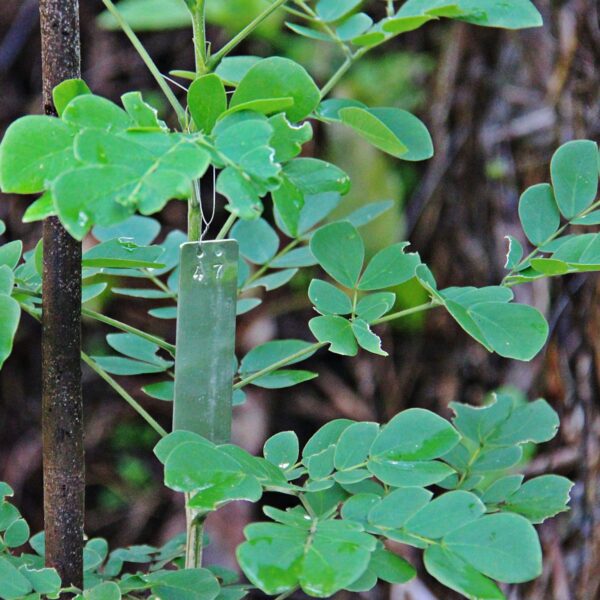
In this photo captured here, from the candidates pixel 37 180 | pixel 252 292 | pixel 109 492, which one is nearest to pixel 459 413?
pixel 37 180

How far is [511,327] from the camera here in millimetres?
510

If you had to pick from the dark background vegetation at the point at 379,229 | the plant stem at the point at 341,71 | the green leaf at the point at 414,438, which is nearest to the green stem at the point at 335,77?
the plant stem at the point at 341,71

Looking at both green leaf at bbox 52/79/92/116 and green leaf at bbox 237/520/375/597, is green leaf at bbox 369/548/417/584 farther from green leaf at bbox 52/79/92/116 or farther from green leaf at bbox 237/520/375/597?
green leaf at bbox 52/79/92/116

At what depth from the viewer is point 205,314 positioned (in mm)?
482

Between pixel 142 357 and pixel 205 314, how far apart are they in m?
0.18

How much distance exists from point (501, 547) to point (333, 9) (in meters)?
0.44

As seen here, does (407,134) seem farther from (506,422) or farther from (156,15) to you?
(156,15)

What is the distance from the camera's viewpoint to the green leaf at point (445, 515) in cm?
45

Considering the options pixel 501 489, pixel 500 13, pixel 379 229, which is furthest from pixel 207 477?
pixel 379 229

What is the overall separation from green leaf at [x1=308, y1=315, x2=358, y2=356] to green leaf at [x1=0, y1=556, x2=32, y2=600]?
221mm

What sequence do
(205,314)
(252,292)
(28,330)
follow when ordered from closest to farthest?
1. (205,314)
2. (252,292)
3. (28,330)

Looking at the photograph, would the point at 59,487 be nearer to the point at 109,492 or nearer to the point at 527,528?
the point at 527,528

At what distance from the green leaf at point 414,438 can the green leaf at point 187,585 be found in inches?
5.0

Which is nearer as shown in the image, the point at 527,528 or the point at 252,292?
the point at 527,528
